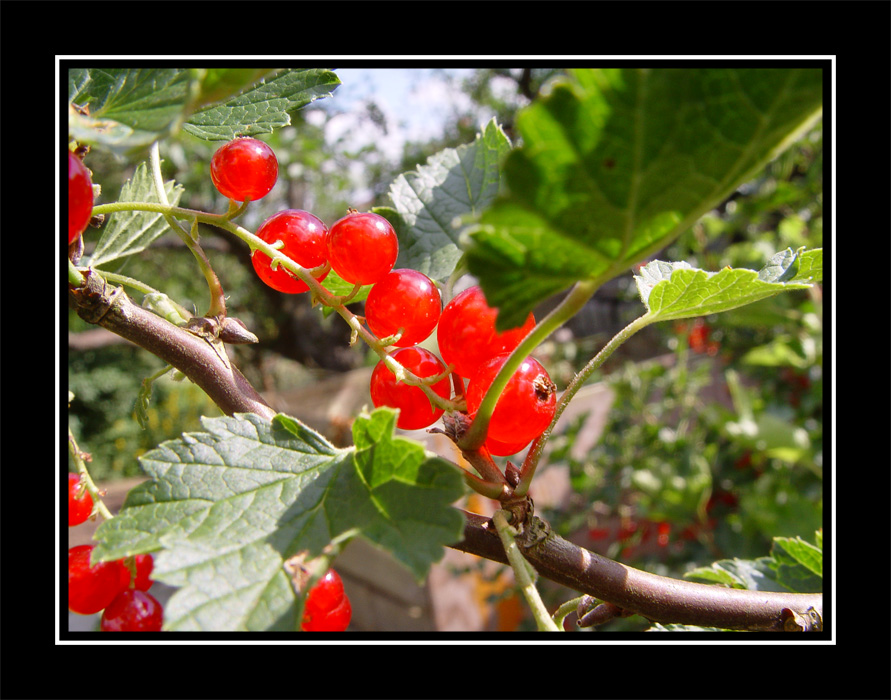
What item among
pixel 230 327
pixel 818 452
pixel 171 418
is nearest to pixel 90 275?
pixel 230 327

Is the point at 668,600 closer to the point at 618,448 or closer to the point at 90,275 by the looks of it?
the point at 90,275

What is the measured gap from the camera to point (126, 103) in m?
0.44

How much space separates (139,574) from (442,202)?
539 mm

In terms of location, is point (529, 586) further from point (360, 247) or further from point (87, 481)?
point (87, 481)

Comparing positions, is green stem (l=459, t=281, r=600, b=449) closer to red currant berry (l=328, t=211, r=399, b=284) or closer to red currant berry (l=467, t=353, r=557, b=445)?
red currant berry (l=467, t=353, r=557, b=445)

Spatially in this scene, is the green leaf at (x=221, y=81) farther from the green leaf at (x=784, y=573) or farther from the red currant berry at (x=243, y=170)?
the green leaf at (x=784, y=573)

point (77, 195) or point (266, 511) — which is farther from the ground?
point (77, 195)

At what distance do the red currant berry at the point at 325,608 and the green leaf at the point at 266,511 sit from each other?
0.13 m

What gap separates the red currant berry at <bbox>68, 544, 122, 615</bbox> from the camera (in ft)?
1.96

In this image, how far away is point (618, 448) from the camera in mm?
2805

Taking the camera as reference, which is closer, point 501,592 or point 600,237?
point 600,237

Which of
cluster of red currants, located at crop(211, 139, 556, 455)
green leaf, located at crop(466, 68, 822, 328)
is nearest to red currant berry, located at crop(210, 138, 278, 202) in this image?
cluster of red currants, located at crop(211, 139, 556, 455)

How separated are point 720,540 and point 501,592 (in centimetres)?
106

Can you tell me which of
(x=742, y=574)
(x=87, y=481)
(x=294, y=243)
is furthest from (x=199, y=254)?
(x=742, y=574)
